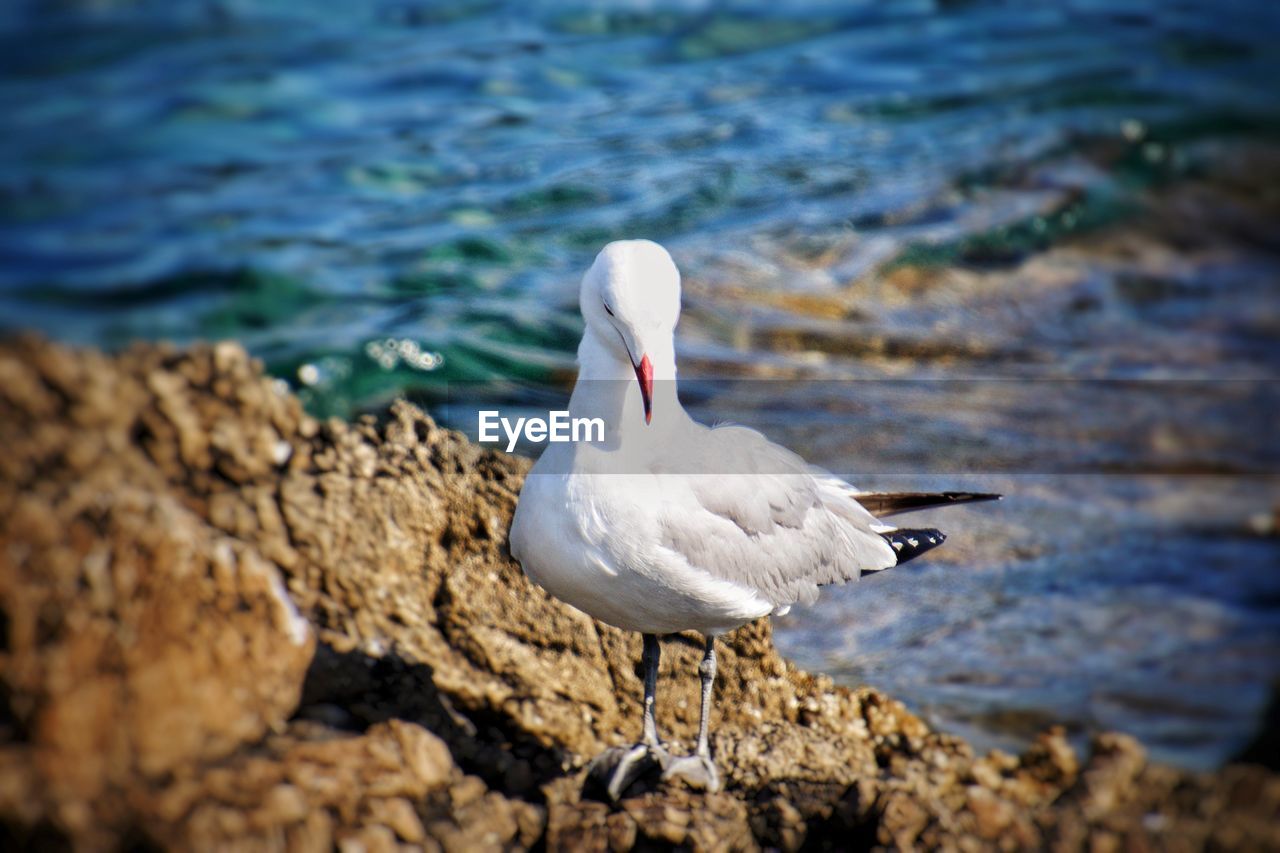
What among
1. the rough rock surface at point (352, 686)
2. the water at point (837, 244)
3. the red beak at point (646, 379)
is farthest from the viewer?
the water at point (837, 244)

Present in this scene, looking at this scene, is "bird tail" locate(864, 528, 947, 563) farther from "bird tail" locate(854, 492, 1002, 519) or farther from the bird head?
the bird head

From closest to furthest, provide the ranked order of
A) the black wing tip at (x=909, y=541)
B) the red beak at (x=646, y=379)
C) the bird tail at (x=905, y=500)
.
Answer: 1. the red beak at (x=646, y=379)
2. the black wing tip at (x=909, y=541)
3. the bird tail at (x=905, y=500)

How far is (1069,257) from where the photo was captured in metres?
8.77

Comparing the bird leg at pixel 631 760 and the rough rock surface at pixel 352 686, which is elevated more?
the rough rock surface at pixel 352 686

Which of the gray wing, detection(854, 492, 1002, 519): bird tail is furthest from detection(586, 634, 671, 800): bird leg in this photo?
detection(854, 492, 1002, 519): bird tail

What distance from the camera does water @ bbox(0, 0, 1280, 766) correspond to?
207 inches

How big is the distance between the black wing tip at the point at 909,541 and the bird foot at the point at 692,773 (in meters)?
1.04

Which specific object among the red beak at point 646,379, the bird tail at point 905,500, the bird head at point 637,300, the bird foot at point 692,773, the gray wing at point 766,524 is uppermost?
the bird head at point 637,300

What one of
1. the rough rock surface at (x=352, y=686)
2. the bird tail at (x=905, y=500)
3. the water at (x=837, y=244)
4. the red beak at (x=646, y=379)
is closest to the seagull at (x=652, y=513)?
the red beak at (x=646, y=379)

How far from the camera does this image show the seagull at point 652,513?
10.8 feet

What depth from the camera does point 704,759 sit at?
352 centimetres

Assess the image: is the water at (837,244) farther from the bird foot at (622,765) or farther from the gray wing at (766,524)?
the bird foot at (622,765)

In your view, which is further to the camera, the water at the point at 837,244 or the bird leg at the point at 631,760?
the water at the point at 837,244

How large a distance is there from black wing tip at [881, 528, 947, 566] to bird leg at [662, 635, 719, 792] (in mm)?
722
